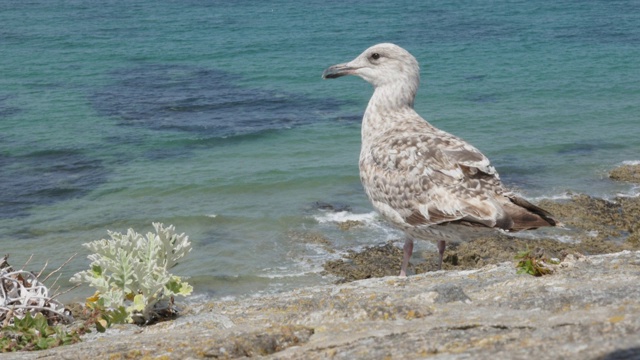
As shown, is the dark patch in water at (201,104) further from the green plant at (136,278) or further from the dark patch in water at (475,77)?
the green plant at (136,278)

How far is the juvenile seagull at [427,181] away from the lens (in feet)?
28.7

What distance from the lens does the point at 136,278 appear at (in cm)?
651

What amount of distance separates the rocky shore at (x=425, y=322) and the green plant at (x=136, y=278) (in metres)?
0.20

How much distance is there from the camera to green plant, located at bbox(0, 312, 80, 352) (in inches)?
235

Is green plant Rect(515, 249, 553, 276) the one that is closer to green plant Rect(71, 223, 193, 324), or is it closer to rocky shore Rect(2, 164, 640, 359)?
rocky shore Rect(2, 164, 640, 359)

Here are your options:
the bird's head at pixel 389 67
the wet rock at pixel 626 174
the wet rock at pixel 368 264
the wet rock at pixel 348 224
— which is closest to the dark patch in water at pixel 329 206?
the wet rock at pixel 348 224

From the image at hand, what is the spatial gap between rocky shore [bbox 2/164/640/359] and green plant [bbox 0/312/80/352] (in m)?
0.17

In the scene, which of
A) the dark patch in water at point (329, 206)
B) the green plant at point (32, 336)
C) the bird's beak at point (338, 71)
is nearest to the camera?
the green plant at point (32, 336)

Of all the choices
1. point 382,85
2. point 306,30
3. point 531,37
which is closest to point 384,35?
point 306,30

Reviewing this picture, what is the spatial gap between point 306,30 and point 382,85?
3903 cm

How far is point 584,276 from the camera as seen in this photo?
622 cm

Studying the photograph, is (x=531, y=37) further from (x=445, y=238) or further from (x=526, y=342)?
(x=526, y=342)

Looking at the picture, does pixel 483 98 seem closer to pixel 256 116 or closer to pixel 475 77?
pixel 475 77

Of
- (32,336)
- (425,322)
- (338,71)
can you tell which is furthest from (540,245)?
(32,336)
